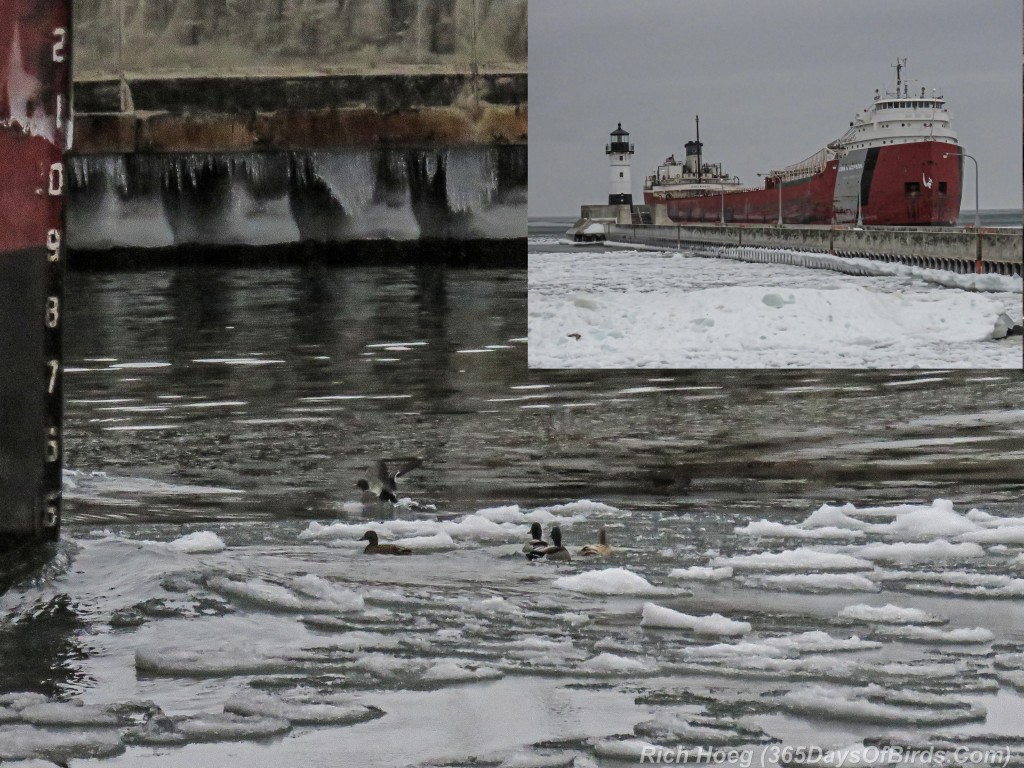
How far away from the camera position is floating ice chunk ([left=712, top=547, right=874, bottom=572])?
5.82 m

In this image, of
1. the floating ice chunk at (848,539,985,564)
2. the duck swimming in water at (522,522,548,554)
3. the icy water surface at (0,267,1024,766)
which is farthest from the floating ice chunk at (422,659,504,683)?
the floating ice chunk at (848,539,985,564)

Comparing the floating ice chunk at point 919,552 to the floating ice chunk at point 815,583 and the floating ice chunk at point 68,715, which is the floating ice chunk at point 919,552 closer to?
the floating ice chunk at point 815,583

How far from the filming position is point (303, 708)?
4215 mm

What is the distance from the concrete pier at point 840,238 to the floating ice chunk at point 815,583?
15.7 ft

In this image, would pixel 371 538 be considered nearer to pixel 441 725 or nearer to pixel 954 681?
pixel 441 725

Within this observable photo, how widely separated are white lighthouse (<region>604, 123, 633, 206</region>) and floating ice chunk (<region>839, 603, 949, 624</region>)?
18.1 feet

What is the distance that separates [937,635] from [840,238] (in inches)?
247

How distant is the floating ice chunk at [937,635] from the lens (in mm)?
4820

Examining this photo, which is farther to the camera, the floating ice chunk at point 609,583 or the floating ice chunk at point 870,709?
the floating ice chunk at point 609,583

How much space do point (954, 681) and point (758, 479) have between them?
11.0 ft

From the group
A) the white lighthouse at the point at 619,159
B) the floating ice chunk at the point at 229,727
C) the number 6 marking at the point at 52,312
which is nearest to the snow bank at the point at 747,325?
the white lighthouse at the point at 619,159

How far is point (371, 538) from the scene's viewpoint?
240 inches

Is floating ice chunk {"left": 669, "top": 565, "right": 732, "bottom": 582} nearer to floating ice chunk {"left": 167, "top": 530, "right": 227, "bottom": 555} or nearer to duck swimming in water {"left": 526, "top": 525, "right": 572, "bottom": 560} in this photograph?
duck swimming in water {"left": 526, "top": 525, "right": 572, "bottom": 560}

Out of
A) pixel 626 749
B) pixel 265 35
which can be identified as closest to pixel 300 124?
pixel 265 35
